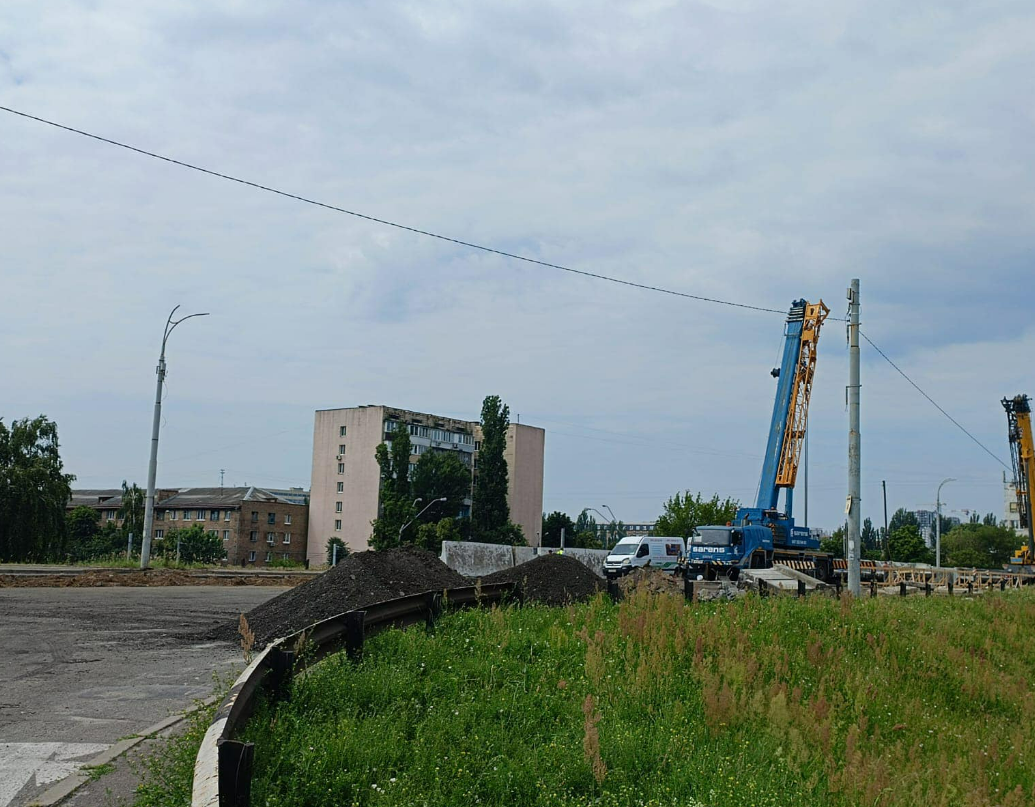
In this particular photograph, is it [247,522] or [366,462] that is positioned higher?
[366,462]

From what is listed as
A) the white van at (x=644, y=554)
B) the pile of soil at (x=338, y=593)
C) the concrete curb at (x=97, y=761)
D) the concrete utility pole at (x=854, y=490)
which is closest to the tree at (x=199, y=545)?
the white van at (x=644, y=554)

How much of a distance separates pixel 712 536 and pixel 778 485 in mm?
2970

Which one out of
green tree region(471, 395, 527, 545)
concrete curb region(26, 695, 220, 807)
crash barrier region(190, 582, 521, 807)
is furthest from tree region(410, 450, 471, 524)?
concrete curb region(26, 695, 220, 807)

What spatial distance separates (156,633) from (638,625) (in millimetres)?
9659

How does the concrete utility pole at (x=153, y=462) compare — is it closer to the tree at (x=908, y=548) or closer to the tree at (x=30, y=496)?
the tree at (x=30, y=496)

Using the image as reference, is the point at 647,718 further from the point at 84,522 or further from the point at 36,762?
the point at 84,522

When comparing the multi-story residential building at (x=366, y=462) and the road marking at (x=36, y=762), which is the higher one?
the multi-story residential building at (x=366, y=462)

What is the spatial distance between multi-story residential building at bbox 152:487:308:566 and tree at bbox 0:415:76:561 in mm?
43502

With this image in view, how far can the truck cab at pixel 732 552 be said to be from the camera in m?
32.7

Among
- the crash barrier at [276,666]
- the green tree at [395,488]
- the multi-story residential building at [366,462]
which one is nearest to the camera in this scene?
the crash barrier at [276,666]

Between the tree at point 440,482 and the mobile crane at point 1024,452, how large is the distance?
5596cm

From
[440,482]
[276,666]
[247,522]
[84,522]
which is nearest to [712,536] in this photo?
[276,666]

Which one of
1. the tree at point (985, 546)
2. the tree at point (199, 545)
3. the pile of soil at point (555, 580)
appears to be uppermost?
the pile of soil at point (555, 580)

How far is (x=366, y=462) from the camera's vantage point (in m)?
104
